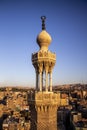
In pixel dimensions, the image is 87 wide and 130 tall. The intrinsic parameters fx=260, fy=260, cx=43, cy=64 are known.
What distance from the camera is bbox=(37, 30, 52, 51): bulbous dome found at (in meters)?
5.57

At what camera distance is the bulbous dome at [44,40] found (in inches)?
219

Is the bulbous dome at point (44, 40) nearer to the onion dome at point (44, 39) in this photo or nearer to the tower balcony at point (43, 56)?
the onion dome at point (44, 39)

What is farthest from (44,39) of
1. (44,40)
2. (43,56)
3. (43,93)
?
(43,93)

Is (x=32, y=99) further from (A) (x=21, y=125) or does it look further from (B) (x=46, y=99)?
(A) (x=21, y=125)

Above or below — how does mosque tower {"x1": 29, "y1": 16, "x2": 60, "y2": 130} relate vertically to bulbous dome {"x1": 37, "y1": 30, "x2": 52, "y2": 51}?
below

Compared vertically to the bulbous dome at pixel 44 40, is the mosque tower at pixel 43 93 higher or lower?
lower

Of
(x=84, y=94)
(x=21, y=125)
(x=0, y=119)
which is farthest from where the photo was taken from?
(x=84, y=94)

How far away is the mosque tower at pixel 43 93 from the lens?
210 inches

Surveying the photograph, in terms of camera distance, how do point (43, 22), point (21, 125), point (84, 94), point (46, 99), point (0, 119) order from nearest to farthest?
point (46, 99) < point (43, 22) < point (21, 125) < point (0, 119) < point (84, 94)

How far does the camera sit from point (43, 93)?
5352mm

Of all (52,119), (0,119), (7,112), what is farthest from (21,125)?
(52,119)

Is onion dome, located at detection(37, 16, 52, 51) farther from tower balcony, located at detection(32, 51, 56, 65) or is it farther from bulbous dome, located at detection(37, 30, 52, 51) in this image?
tower balcony, located at detection(32, 51, 56, 65)

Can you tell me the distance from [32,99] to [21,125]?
18115 mm

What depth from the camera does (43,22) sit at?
5691mm
